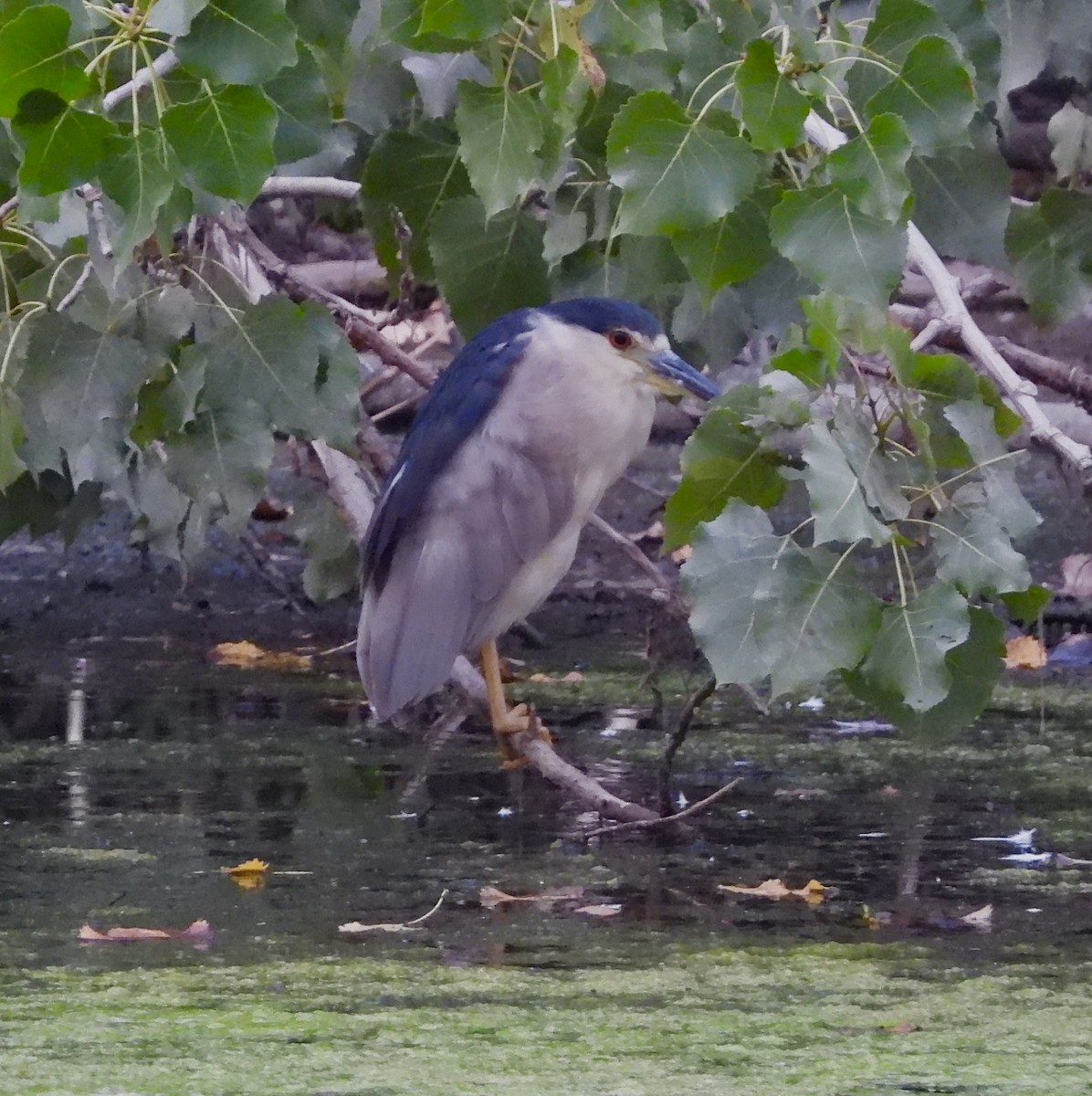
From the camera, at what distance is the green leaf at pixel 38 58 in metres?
1.92

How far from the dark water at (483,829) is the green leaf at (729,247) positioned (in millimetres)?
741

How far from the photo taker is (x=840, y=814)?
3.00 metres

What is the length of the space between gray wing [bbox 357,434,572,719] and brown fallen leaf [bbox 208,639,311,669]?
1.06 meters

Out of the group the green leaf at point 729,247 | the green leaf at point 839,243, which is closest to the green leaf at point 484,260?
the green leaf at point 729,247

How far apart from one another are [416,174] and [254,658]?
152cm

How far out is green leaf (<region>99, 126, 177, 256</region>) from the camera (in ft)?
6.64

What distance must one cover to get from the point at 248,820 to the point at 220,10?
1344mm

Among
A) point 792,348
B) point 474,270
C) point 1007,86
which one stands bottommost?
point 792,348

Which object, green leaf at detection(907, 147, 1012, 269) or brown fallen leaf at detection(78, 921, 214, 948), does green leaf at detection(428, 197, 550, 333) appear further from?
brown fallen leaf at detection(78, 921, 214, 948)

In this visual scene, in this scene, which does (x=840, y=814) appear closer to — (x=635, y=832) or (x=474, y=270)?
(x=635, y=832)

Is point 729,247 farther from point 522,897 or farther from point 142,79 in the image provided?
point 522,897

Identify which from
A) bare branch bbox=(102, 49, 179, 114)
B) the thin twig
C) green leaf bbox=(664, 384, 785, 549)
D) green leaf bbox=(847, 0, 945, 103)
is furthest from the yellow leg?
green leaf bbox=(847, 0, 945, 103)

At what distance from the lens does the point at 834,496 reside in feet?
6.08

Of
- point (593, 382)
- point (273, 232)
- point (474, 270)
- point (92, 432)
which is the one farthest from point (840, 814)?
point (273, 232)
